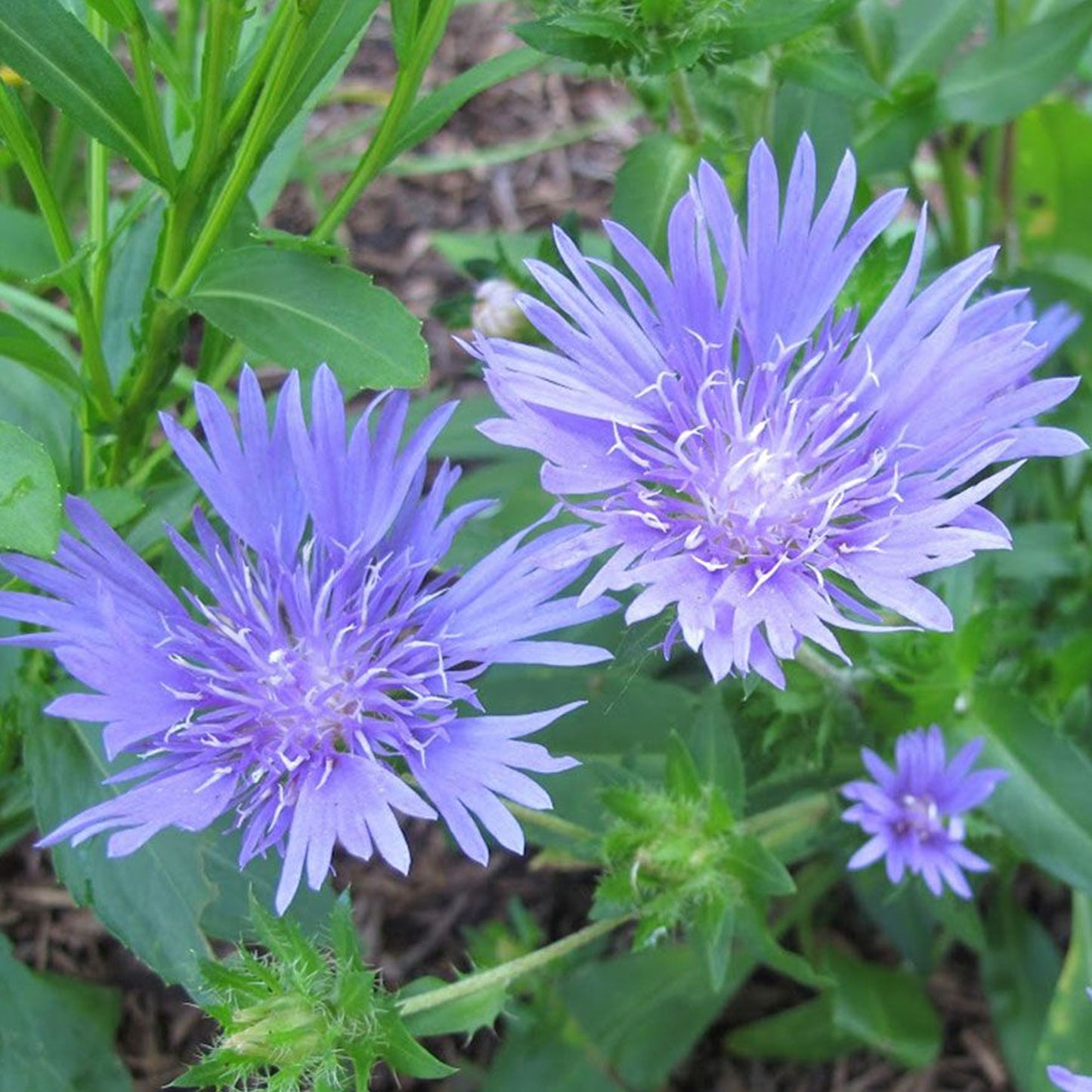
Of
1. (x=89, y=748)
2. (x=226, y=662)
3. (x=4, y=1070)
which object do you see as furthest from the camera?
(x=4, y=1070)

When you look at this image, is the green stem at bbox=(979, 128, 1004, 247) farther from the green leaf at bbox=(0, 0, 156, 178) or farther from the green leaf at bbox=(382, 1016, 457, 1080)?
the green leaf at bbox=(382, 1016, 457, 1080)

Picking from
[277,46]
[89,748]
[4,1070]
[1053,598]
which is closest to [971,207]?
[1053,598]

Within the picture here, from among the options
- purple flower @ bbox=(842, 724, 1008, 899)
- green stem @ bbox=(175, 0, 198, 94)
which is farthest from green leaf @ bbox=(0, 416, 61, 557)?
purple flower @ bbox=(842, 724, 1008, 899)

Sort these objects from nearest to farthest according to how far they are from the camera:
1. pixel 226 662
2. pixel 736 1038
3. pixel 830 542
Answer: pixel 830 542
pixel 226 662
pixel 736 1038

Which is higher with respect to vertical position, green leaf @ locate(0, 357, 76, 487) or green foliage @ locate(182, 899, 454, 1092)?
green leaf @ locate(0, 357, 76, 487)

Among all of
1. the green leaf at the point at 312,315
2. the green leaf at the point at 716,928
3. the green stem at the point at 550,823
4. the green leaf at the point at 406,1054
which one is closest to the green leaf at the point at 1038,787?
the green leaf at the point at 716,928

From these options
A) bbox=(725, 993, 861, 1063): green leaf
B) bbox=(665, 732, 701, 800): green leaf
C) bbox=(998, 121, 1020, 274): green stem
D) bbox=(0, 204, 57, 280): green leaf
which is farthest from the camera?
bbox=(998, 121, 1020, 274): green stem

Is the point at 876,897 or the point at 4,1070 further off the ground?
the point at 876,897

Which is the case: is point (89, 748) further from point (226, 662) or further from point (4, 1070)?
point (4, 1070)
